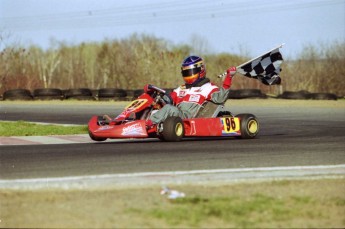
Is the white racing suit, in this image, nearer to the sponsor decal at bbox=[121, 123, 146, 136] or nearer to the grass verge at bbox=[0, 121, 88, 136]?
the sponsor decal at bbox=[121, 123, 146, 136]

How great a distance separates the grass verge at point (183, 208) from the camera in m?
5.86

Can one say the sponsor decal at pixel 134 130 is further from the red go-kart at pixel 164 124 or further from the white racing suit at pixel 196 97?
the white racing suit at pixel 196 97

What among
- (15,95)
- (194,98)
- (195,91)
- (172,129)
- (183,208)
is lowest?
(183,208)

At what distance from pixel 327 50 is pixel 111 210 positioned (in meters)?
39.1

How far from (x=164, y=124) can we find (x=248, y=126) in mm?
1743

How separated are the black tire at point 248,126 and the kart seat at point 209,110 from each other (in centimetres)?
47

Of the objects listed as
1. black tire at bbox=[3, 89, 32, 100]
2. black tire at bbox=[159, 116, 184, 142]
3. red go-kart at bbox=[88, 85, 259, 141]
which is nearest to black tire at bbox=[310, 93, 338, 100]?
black tire at bbox=[3, 89, 32, 100]

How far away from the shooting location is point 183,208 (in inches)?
248

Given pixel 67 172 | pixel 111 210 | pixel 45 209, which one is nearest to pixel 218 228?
pixel 111 210

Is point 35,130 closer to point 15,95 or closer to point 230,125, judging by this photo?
point 230,125

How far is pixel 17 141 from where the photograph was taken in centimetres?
1291

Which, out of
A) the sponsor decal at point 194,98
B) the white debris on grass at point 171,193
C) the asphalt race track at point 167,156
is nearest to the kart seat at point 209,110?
the sponsor decal at point 194,98

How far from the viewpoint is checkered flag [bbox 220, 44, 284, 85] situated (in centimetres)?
1436

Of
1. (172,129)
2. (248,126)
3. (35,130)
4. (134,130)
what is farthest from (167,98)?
(35,130)
